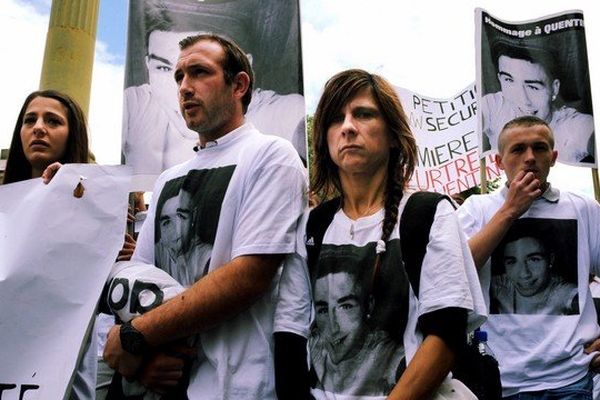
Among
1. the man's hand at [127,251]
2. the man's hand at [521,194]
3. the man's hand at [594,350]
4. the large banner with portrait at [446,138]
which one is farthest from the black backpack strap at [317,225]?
the large banner with portrait at [446,138]

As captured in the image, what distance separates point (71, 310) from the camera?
2.14 metres

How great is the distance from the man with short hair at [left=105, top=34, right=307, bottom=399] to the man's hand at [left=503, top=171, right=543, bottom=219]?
4.16 feet

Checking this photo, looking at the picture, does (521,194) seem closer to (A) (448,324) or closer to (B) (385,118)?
(B) (385,118)

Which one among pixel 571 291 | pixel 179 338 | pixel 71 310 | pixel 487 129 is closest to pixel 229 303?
pixel 179 338

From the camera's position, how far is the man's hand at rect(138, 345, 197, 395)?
1.96 metres

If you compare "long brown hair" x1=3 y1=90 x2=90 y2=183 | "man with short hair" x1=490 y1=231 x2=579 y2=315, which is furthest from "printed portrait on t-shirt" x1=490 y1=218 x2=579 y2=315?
"long brown hair" x1=3 y1=90 x2=90 y2=183

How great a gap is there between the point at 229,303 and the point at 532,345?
1768 millimetres

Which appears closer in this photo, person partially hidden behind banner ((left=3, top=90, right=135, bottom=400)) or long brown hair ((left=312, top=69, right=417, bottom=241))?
long brown hair ((left=312, top=69, right=417, bottom=241))

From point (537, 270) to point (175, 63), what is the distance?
2874 millimetres

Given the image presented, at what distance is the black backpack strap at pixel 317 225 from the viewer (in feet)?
7.06

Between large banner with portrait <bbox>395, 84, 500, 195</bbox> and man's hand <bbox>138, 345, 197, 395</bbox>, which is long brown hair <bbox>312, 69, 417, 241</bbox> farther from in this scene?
large banner with portrait <bbox>395, 84, 500, 195</bbox>

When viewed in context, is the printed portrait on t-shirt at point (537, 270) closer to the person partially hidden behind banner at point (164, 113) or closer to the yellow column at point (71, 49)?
the person partially hidden behind banner at point (164, 113)

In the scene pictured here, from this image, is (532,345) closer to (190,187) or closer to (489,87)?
(190,187)

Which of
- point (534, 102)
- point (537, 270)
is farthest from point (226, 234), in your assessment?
point (534, 102)
